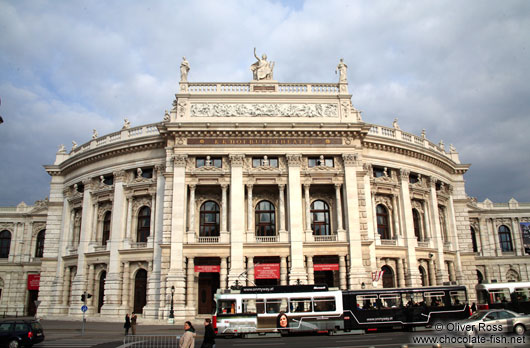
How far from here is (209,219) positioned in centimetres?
4184

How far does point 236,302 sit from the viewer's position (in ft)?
91.0

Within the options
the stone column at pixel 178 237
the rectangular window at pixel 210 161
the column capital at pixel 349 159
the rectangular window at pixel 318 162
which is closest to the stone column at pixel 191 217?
the stone column at pixel 178 237

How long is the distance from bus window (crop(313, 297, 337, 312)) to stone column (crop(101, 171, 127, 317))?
68.4ft

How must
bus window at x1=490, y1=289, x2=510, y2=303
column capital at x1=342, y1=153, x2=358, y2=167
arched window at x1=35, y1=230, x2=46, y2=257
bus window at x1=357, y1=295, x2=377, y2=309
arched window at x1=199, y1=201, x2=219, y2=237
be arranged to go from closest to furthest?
bus window at x1=357, y1=295, x2=377, y2=309 → bus window at x1=490, y1=289, x2=510, y2=303 → column capital at x1=342, y1=153, x2=358, y2=167 → arched window at x1=199, y1=201, x2=219, y2=237 → arched window at x1=35, y1=230, x2=46, y2=257

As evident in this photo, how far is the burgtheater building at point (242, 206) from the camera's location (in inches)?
1529

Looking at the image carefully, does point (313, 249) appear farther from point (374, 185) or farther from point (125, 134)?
point (125, 134)

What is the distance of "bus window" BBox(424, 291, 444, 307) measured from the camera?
2830 centimetres

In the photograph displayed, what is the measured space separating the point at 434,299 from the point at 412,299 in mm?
1673

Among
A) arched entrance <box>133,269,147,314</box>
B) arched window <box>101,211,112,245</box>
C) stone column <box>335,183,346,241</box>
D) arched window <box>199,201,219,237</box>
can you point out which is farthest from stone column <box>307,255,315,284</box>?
arched window <box>101,211,112,245</box>

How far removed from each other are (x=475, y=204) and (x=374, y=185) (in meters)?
27.1

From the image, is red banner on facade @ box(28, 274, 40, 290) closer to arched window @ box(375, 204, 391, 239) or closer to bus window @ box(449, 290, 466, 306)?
arched window @ box(375, 204, 391, 239)

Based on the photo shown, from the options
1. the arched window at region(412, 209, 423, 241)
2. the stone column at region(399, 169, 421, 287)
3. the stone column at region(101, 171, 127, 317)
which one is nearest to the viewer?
the stone column at region(101, 171, 127, 317)

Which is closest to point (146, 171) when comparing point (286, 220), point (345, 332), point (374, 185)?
point (286, 220)

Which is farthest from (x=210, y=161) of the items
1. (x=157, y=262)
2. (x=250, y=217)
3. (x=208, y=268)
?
(x=157, y=262)
